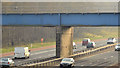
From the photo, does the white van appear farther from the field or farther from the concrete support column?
the field

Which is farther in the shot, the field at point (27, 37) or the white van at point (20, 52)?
the field at point (27, 37)

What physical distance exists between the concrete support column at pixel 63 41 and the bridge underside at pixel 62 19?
181 centimetres

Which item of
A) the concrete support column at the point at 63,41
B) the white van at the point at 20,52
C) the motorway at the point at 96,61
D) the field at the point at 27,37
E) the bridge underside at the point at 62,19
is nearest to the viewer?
the motorway at the point at 96,61

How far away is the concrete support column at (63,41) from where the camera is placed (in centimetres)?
4956

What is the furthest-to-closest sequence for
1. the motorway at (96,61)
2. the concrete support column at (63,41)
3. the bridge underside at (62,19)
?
→ the concrete support column at (63,41) → the bridge underside at (62,19) → the motorway at (96,61)

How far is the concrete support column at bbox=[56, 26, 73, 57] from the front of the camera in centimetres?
4956

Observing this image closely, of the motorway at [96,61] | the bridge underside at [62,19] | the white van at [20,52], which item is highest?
the bridge underside at [62,19]

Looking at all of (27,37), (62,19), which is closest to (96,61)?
(62,19)

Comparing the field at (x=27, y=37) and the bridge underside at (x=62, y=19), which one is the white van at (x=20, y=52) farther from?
the field at (x=27, y=37)

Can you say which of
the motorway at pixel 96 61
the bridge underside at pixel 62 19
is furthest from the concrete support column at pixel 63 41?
the motorway at pixel 96 61

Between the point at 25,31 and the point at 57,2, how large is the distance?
1607 inches

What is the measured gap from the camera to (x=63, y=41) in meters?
50.0

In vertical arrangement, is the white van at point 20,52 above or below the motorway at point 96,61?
above

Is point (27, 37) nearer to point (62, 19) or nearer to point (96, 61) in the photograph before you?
point (62, 19)
